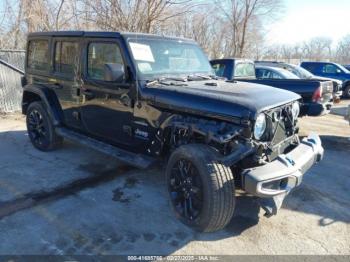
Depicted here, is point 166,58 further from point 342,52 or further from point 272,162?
point 342,52

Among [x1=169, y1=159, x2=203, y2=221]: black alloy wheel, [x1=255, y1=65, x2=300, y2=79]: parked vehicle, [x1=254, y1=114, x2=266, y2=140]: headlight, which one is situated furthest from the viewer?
[x1=255, y1=65, x2=300, y2=79]: parked vehicle

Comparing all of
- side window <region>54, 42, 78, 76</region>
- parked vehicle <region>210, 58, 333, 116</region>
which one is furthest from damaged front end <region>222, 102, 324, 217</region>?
parked vehicle <region>210, 58, 333, 116</region>

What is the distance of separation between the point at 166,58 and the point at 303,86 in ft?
14.8

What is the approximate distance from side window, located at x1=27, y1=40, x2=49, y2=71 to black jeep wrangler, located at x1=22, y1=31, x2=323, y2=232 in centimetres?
2

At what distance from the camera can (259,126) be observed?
10.8 ft

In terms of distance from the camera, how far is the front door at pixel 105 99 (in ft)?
14.0

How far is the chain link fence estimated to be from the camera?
364 inches

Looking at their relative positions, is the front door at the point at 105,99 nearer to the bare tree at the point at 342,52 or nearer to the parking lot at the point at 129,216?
the parking lot at the point at 129,216

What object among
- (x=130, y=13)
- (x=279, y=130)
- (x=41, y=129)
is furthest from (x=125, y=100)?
(x=130, y=13)

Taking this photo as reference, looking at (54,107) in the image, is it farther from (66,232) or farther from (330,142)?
(330,142)

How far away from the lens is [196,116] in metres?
3.53

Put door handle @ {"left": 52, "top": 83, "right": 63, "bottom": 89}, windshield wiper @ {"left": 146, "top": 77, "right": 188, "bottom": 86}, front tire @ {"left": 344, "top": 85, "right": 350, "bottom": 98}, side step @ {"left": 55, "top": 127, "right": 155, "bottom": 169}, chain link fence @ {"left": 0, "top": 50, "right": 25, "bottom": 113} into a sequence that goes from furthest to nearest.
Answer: front tire @ {"left": 344, "top": 85, "right": 350, "bottom": 98} < chain link fence @ {"left": 0, "top": 50, "right": 25, "bottom": 113} < door handle @ {"left": 52, "top": 83, "right": 63, "bottom": 89} < side step @ {"left": 55, "top": 127, "right": 155, "bottom": 169} < windshield wiper @ {"left": 146, "top": 77, "right": 188, "bottom": 86}

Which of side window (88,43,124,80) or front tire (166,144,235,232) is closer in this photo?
front tire (166,144,235,232)

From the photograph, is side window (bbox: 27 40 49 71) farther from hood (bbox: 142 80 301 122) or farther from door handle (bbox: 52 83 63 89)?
hood (bbox: 142 80 301 122)
